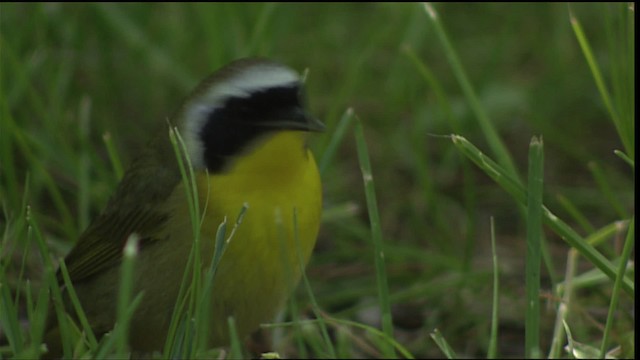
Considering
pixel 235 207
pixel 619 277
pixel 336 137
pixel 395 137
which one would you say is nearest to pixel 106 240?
pixel 235 207

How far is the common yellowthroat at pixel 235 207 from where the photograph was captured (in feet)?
7.16

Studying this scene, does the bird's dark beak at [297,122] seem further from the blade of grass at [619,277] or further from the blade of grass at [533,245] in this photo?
the blade of grass at [619,277]

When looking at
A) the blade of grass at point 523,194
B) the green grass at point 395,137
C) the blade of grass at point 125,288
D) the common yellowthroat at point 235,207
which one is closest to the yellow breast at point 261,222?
the common yellowthroat at point 235,207

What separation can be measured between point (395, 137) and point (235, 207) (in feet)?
5.04

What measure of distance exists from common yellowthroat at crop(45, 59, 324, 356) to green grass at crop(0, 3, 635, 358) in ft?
0.27

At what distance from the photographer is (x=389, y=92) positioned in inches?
147

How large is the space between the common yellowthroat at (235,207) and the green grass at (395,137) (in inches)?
3.3

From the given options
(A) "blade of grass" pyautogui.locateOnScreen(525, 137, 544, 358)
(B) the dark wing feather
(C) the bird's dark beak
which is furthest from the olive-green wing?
(A) "blade of grass" pyautogui.locateOnScreen(525, 137, 544, 358)

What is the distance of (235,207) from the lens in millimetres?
2191

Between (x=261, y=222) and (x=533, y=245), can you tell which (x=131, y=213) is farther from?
(x=533, y=245)

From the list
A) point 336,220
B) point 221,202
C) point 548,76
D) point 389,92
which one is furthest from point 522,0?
point 221,202

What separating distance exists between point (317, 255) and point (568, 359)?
113 centimetres

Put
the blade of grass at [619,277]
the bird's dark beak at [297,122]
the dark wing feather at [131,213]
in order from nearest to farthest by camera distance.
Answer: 1. the blade of grass at [619,277]
2. the bird's dark beak at [297,122]
3. the dark wing feather at [131,213]

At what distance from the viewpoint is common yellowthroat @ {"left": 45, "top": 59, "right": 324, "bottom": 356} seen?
2182 mm
